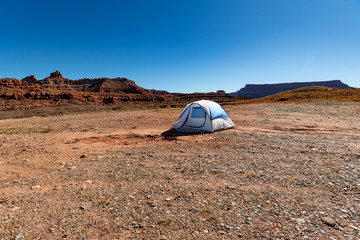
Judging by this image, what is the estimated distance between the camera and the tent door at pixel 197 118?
41.6 ft

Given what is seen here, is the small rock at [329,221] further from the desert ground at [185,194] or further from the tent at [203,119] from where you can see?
the tent at [203,119]

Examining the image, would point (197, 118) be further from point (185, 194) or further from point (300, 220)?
point (300, 220)

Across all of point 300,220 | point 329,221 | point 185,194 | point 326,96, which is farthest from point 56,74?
point 329,221

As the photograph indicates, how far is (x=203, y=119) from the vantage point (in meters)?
12.7

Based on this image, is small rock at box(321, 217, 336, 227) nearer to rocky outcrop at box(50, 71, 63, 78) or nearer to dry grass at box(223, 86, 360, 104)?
dry grass at box(223, 86, 360, 104)

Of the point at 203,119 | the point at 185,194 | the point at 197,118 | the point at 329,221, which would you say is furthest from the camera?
the point at 197,118

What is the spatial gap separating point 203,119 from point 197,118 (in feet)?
1.75

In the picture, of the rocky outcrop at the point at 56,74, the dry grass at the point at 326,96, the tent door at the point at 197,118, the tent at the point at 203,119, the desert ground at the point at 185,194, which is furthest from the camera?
the rocky outcrop at the point at 56,74

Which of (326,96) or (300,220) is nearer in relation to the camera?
(300,220)

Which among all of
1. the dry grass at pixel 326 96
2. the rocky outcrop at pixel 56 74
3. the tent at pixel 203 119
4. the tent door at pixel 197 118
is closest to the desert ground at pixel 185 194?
the tent at pixel 203 119

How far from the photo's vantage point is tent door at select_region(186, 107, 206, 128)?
1269 cm

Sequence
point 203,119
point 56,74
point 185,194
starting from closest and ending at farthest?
point 185,194, point 203,119, point 56,74

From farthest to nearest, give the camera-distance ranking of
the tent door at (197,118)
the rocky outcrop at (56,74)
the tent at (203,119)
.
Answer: the rocky outcrop at (56,74), the tent door at (197,118), the tent at (203,119)

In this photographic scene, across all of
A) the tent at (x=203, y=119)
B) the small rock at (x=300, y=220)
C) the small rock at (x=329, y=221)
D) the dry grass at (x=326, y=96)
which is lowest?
the small rock at (x=300, y=220)
